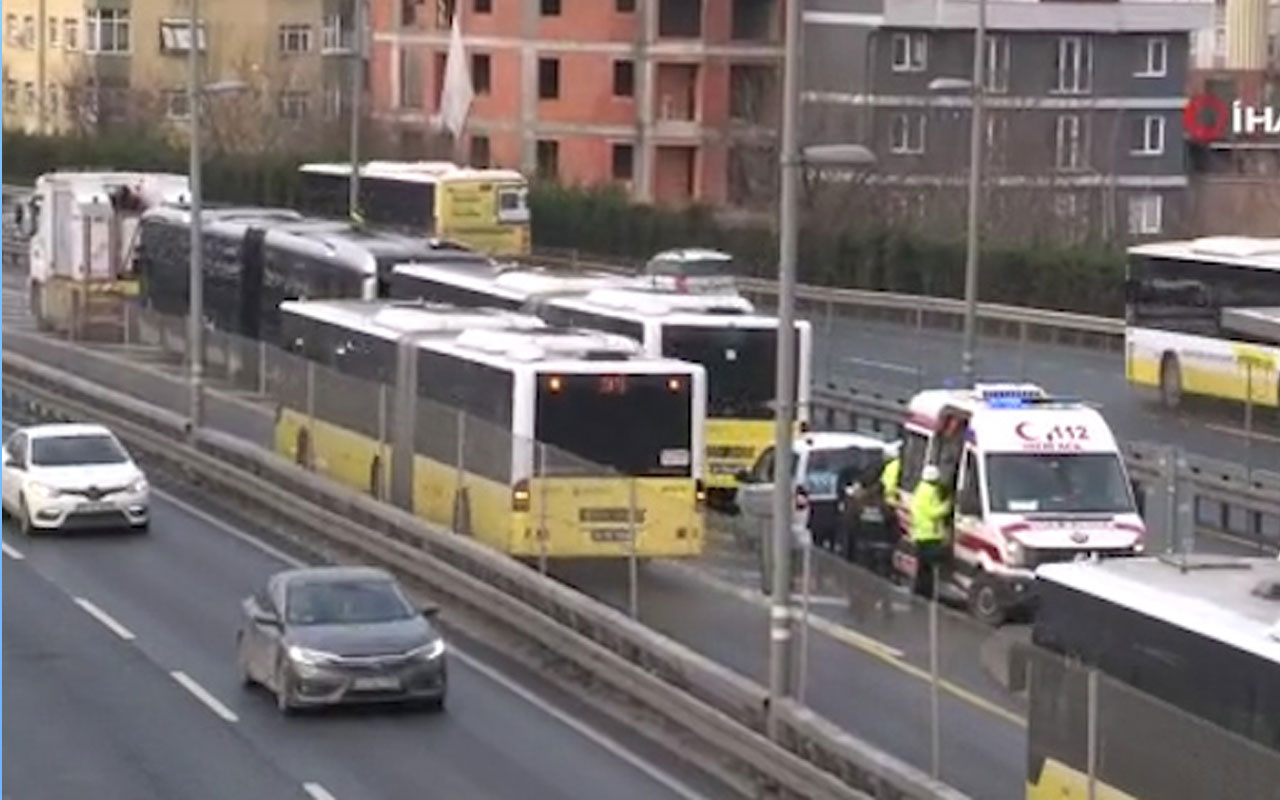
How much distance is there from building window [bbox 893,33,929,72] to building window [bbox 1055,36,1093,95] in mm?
4022

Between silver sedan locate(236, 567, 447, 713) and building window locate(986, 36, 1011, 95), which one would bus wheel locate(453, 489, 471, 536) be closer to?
silver sedan locate(236, 567, 447, 713)

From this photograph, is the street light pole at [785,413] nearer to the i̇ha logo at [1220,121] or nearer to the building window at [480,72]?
the i̇ha logo at [1220,121]

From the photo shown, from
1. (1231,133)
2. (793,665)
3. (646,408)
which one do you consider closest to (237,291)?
(646,408)

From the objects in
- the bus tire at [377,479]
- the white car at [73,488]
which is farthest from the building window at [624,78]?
the bus tire at [377,479]

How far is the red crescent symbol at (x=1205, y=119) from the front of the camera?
3568 inches

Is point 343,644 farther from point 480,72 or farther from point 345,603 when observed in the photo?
point 480,72

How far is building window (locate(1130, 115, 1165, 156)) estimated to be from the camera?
91.5 m

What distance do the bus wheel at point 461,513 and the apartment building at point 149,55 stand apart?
77.1 meters

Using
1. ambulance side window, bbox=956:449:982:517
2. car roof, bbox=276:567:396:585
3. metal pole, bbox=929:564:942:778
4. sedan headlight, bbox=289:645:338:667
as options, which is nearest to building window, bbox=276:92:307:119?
ambulance side window, bbox=956:449:982:517

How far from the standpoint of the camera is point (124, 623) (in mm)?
30828

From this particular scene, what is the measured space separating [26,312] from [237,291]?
1252cm

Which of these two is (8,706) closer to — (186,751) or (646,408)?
(186,751)

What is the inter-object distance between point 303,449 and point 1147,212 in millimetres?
54060

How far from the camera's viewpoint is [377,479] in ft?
121
